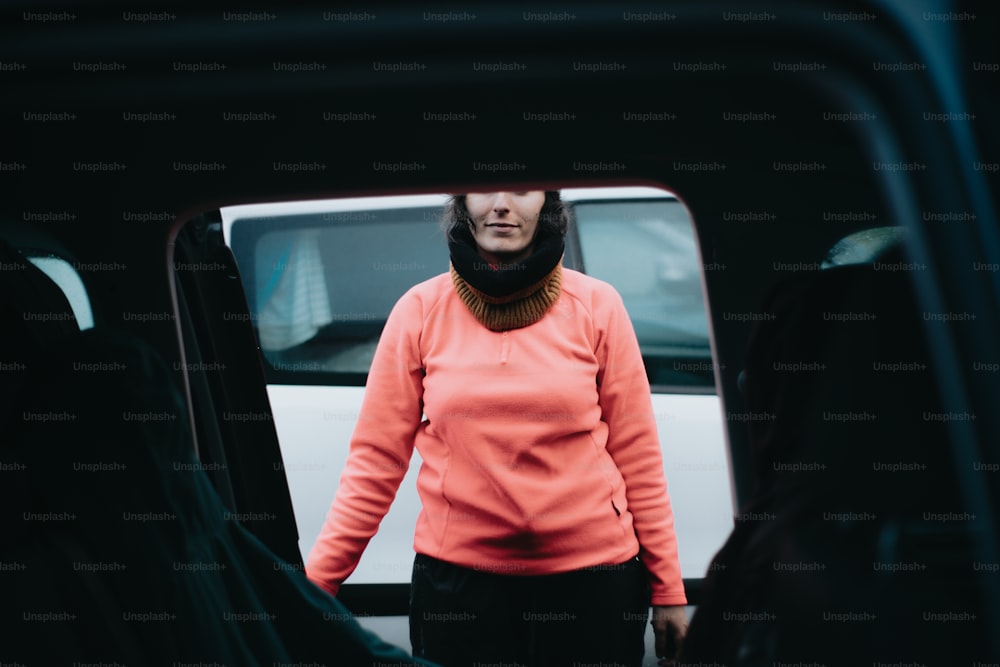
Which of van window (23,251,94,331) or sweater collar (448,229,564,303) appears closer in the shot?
van window (23,251,94,331)

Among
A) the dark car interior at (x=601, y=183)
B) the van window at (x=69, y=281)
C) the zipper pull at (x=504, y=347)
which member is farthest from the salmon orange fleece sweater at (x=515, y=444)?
the van window at (x=69, y=281)

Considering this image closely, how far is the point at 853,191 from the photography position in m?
0.91

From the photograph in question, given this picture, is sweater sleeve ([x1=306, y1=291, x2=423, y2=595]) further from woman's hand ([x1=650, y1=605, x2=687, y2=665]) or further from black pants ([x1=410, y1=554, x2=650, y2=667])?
woman's hand ([x1=650, y1=605, x2=687, y2=665])

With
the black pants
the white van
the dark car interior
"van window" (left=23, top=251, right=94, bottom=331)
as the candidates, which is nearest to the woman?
the black pants

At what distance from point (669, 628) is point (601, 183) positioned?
1105 mm

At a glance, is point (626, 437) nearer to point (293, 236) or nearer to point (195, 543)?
point (195, 543)

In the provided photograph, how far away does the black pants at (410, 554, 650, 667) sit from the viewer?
1644 millimetres

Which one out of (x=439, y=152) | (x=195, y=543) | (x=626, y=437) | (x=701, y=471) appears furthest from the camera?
(x=701, y=471)

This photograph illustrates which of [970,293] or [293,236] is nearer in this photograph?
[970,293]

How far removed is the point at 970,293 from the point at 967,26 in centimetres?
21

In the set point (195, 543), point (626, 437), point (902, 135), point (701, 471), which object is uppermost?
point (902, 135)

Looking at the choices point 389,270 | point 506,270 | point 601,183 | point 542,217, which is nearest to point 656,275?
point 389,270

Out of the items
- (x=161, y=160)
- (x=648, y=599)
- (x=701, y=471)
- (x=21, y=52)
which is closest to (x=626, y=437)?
(x=648, y=599)

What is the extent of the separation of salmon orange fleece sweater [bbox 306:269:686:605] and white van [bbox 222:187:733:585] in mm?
1310
